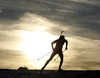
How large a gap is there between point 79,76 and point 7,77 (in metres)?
5.31

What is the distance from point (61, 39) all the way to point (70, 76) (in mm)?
2994

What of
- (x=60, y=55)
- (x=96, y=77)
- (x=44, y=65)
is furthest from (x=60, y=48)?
(x=96, y=77)

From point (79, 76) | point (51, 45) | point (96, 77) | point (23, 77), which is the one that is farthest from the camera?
point (51, 45)

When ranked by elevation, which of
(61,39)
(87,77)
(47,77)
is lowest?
(47,77)

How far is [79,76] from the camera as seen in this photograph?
14.2 m

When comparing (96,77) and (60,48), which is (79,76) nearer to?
(96,77)

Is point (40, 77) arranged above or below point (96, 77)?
below

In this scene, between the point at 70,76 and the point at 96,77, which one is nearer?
the point at 96,77

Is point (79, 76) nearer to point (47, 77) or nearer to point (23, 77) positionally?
point (47, 77)

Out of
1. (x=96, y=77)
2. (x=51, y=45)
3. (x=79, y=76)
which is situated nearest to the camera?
(x=96, y=77)

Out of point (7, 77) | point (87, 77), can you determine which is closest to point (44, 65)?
point (7, 77)

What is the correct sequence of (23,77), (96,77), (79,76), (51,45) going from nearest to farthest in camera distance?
(96,77)
(79,76)
(23,77)
(51,45)

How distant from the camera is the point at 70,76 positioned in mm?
14508

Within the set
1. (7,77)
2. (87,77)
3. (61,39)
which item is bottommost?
(7,77)
